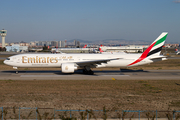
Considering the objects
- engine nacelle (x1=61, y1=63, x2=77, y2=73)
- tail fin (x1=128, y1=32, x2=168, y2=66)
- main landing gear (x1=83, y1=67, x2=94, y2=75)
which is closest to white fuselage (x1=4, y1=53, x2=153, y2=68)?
tail fin (x1=128, y1=32, x2=168, y2=66)

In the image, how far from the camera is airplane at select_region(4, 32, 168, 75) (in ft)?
103

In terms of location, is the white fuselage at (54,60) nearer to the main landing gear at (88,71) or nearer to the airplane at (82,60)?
the airplane at (82,60)

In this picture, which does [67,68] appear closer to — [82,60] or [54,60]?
[54,60]

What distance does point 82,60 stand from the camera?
3278 centimetres

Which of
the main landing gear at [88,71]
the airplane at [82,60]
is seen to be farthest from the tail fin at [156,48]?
the main landing gear at [88,71]

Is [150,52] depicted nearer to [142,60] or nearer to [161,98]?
[142,60]

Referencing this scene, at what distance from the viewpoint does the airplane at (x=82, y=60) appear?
3139cm

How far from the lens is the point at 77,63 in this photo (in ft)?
103

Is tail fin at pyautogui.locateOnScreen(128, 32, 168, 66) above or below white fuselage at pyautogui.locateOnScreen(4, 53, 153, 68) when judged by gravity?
above

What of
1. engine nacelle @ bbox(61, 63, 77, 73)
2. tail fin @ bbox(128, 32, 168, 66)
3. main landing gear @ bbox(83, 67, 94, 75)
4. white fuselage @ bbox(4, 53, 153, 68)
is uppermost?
tail fin @ bbox(128, 32, 168, 66)

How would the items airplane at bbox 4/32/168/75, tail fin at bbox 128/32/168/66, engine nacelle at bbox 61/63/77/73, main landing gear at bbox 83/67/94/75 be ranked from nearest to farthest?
engine nacelle at bbox 61/63/77/73, airplane at bbox 4/32/168/75, main landing gear at bbox 83/67/94/75, tail fin at bbox 128/32/168/66

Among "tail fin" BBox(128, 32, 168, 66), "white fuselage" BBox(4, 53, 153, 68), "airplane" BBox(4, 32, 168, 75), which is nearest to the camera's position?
"airplane" BBox(4, 32, 168, 75)

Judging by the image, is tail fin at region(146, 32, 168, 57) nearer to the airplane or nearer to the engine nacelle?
the airplane

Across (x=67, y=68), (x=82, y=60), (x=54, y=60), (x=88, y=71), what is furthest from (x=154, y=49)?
(x=54, y=60)
